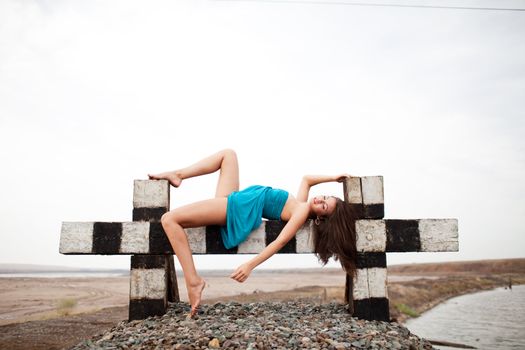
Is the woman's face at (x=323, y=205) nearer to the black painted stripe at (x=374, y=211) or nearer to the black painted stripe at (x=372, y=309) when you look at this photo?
the black painted stripe at (x=374, y=211)

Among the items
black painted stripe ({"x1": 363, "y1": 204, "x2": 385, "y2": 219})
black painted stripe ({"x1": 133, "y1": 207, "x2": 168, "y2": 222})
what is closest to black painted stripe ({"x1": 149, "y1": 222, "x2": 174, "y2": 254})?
black painted stripe ({"x1": 133, "y1": 207, "x2": 168, "y2": 222})

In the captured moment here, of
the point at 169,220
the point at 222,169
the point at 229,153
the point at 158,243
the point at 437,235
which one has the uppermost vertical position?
the point at 229,153

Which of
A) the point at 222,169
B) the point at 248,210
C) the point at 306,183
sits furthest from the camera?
the point at 306,183

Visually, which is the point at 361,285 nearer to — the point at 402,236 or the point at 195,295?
the point at 402,236

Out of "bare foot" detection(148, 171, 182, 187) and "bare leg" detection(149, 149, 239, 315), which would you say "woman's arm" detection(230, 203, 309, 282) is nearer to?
"bare leg" detection(149, 149, 239, 315)

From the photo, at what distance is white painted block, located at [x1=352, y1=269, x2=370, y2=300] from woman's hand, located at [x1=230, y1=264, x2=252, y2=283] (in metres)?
1.11

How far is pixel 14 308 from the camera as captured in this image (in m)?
8.69

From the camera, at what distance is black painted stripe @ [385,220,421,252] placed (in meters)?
3.62

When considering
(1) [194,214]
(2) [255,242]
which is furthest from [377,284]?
(1) [194,214]

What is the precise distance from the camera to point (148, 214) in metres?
3.57

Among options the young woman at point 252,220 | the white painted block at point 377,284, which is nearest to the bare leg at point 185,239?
the young woman at point 252,220

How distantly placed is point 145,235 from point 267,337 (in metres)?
1.53

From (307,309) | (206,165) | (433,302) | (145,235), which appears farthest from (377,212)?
(433,302)

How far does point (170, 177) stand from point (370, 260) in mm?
2158
